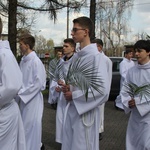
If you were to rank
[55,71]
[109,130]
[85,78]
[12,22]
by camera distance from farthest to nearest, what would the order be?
[12,22] → [109,130] → [55,71] → [85,78]

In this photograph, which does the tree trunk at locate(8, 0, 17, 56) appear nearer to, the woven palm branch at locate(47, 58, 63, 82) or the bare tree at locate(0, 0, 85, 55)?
the bare tree at locate(0, 0, 85, 55)

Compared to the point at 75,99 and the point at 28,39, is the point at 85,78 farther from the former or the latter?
the point at 28,39

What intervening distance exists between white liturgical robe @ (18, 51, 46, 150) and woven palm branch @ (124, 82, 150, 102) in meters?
1.50

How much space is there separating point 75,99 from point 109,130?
4.36 m

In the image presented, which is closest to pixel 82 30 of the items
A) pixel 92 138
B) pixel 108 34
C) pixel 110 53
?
pixel 92 138

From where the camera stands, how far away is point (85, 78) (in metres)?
3.75

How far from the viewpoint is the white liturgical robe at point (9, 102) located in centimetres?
329

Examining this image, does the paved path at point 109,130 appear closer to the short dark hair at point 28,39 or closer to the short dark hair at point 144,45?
the short dark hair at point 28,39

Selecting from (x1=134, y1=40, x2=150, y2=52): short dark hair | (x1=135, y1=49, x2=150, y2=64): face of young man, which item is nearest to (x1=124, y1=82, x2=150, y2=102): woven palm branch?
(x1=135, y1=49, x2=150, y2=64): face of young man

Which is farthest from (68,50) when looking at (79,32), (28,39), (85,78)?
(85,78)

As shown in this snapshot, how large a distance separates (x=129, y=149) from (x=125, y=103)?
64cm

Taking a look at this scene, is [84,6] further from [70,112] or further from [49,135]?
[70,112]

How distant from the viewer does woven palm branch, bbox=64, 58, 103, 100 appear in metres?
3.72

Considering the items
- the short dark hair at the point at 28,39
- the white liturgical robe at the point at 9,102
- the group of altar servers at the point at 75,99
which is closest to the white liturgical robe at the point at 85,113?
the group of altar servers at the point at 75,99
